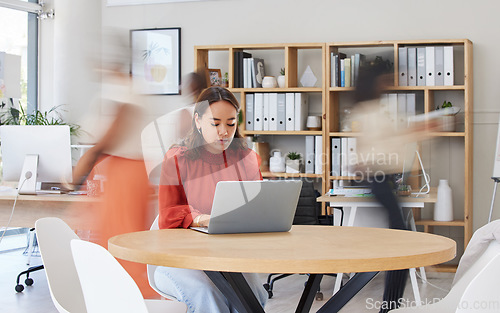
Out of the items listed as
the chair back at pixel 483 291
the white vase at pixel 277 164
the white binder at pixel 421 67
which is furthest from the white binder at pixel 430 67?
the chair back at pixel 483 291

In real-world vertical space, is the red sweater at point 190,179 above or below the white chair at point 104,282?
above

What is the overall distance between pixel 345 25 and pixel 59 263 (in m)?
4.09

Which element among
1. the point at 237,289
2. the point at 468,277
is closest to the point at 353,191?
the point at 468,277

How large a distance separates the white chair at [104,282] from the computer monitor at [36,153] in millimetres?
2326

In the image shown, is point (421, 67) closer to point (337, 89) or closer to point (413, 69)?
point (413, 69)

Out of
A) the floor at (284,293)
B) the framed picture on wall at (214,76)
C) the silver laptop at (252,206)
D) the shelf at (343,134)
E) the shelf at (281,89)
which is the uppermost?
the framed picture on wall at (214,76)

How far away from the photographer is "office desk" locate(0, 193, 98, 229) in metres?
3.87

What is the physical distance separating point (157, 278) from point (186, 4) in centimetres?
421

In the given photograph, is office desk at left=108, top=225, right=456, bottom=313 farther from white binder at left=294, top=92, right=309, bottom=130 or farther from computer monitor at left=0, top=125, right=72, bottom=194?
white binder at left=294, top=92, right=309, bottom=130

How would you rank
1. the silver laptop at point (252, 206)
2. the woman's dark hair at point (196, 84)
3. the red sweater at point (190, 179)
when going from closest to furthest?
the silver laptop at point (252, 206)
the red sweater at point (190, 179)
the woman's dark hair at point (196, 84)

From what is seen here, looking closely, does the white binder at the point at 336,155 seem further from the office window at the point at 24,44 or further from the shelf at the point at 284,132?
the office window at the point at 24,44

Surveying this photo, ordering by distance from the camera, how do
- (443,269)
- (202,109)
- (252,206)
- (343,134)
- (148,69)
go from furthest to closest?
(343,134) → (443,269) → (202,109) → (148,69) → (252,206)

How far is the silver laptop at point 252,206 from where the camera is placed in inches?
80.3

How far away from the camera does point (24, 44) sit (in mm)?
6516
